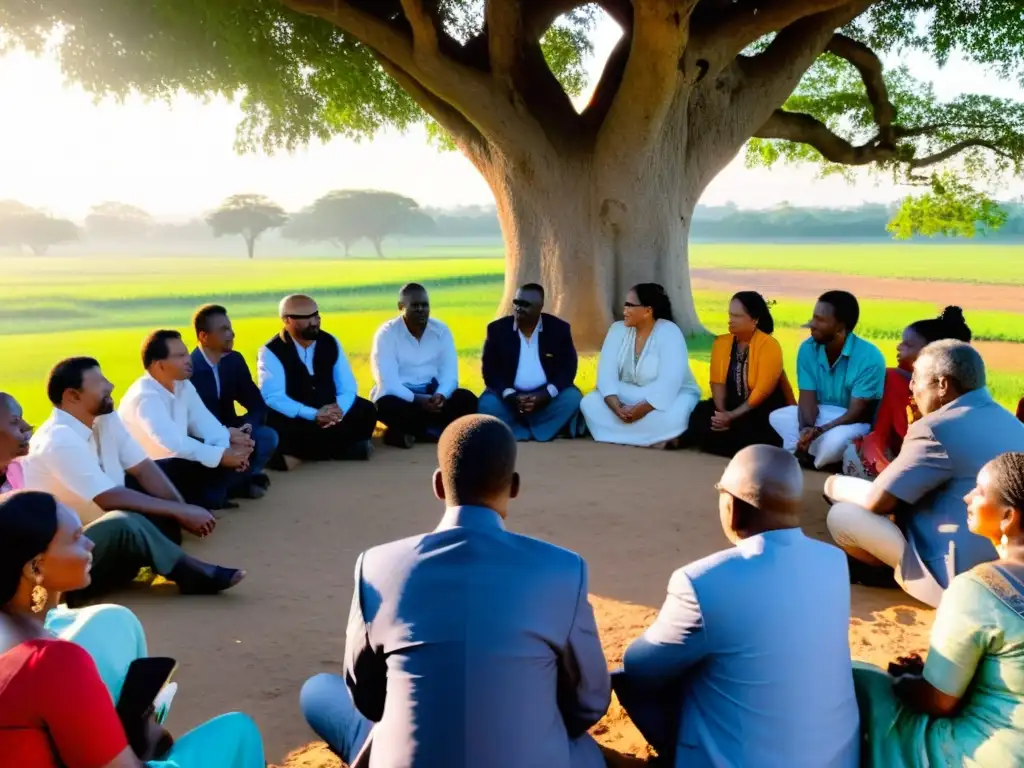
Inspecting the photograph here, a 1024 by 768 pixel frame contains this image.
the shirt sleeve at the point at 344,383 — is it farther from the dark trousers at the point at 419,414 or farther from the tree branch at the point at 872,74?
the tree branch at the point at 872,74

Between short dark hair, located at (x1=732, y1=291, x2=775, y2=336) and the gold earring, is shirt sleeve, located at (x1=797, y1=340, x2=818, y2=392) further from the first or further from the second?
the gold earring

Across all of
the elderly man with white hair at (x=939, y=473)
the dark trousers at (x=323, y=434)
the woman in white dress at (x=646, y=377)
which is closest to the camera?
the elderly man with white hair at (x=939, y=473)

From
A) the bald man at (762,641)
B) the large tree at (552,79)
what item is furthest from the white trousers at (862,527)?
the large tree at (552,79)

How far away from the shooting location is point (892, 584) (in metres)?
5.00

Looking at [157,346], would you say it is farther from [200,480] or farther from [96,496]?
[96,496]

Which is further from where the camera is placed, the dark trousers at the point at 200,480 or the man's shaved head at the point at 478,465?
the dark trousers at the point at 200,480

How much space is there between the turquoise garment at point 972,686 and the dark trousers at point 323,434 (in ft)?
18.6

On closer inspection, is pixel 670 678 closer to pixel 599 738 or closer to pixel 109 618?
pixel 599 738

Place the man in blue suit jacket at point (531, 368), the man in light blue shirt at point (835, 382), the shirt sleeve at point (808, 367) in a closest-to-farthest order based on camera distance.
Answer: the man in light blue shirt at point (835, 382)
the shirt sleeve at point (808, 367)
the man in blue suit jacket at point (531, 368)

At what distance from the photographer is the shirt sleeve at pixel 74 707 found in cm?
201

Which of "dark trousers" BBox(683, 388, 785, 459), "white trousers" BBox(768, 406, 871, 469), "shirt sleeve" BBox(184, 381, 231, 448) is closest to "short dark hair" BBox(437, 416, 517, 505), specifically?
"shirt sleeve" BBox(184, 381, 231, 448)

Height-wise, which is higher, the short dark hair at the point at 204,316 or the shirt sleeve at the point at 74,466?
the short dark hair at the point at 204,316

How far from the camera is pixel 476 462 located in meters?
2.58

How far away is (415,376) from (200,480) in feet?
8.93
